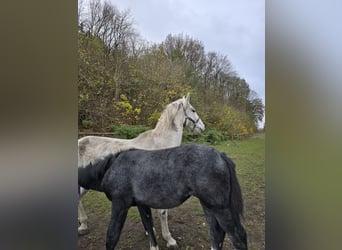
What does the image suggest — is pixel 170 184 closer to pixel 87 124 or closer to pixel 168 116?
pixel 168 116

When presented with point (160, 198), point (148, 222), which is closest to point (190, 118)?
point (160, 198)

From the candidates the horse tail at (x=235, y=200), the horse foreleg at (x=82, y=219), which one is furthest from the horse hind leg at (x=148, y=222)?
the horse tail at (x=235, y=200)

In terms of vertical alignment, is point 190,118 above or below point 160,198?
above

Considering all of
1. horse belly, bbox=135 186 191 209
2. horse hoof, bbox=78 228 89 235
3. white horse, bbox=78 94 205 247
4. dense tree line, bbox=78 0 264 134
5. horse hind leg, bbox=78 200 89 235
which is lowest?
horse hoof, bbox=78 228 89 235

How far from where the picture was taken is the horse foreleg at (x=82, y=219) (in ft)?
4.65

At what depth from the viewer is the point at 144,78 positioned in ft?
4.78

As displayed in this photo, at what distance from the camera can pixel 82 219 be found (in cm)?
142

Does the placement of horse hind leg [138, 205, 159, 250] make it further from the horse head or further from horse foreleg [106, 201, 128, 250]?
the horse head

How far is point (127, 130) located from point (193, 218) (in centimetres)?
53

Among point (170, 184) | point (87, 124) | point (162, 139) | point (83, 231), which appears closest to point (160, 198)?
point (170, 184)

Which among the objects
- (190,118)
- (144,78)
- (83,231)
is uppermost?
(144,78)

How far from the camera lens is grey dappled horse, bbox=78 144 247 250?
1413mm

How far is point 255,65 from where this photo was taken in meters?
1.39

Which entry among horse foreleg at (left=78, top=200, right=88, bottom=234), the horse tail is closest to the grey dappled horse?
the horse tail
